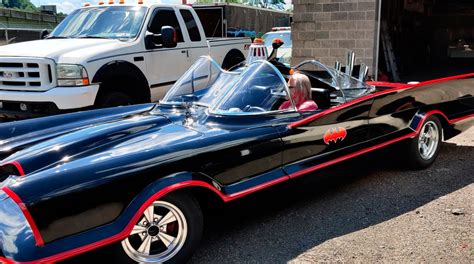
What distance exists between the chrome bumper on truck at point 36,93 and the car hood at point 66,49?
0.13 meters

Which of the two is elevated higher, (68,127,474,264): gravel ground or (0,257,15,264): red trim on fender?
(0,257,15,264): red trim on fender

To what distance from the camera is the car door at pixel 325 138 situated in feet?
11.6

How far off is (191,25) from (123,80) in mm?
2110

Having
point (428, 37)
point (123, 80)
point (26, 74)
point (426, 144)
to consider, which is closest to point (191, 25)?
point (123, 80)

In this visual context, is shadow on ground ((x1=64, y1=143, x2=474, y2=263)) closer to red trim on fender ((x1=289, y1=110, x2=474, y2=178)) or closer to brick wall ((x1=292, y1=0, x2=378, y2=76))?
red trim on fender ((x1=289, y1=110, x2=474, y2=178))

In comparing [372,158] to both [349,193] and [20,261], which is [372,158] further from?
[20,261]

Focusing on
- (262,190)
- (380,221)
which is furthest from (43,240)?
(380,221)

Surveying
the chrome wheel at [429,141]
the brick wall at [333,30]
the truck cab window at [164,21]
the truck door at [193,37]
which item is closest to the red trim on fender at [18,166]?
the chrome wheel at [429,141]

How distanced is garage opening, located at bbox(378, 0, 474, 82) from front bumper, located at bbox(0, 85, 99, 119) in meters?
7.30

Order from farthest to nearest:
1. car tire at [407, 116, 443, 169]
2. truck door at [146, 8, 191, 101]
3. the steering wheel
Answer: truck door at [146, 8, 191, 101]
car tire at [407, 116, 443, 169]
the steering wheel

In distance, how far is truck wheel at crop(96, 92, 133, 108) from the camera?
21.4 feet

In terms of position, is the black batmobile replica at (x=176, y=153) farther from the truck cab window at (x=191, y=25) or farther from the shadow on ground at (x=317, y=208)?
the truck cab window at (x=191, y=25)

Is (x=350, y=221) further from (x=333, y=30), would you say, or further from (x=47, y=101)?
(x=333, y=30)

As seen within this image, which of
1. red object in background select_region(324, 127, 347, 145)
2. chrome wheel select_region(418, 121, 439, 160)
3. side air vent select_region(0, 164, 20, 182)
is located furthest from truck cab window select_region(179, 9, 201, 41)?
side air vent select_region(0, 164, 20, 182)
